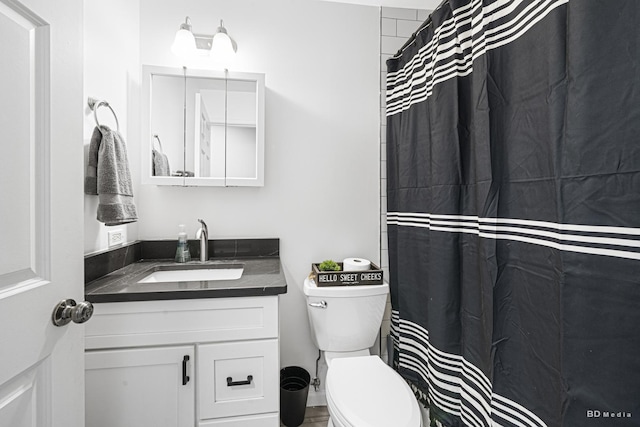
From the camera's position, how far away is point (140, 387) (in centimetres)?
109

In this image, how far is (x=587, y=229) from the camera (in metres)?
0.64

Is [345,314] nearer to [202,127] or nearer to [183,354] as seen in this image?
[183,354]

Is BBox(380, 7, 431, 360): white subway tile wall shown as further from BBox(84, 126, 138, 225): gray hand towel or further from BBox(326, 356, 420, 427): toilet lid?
BBox(84, 126, 138, 225): gray hand towel

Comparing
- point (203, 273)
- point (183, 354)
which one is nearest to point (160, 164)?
point (203, 273)

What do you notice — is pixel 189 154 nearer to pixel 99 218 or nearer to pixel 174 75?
pixel 174 75

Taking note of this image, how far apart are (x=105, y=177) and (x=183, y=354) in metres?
0.76

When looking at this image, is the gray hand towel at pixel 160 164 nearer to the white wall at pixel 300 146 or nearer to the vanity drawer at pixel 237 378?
the white wall at pixel 300 146

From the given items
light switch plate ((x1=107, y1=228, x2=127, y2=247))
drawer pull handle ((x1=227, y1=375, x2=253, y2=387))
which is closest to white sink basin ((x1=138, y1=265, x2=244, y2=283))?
light switch plate ((x1=107, y1=228, x2=127, y2=247))

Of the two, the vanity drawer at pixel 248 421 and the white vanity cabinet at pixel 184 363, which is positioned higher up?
the white vanity cabinet at pixel 184 363

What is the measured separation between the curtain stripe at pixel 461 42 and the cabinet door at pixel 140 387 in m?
1.47

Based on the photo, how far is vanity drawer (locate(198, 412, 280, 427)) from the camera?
3.75 feet

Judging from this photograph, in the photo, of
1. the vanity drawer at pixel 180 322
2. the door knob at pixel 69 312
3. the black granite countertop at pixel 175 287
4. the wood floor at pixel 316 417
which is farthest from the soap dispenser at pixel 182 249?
the wood floor at pixel 316 417

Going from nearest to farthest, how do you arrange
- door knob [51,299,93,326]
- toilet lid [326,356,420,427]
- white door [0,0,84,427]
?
white door [0,0,84,427], door knob [51,299,93,326], toilet lid [326,356,420,427]

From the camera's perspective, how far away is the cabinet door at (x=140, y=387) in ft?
3.51
